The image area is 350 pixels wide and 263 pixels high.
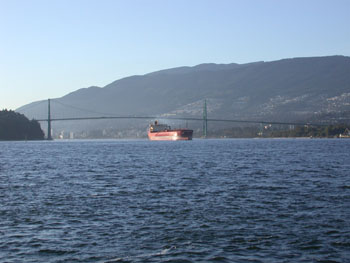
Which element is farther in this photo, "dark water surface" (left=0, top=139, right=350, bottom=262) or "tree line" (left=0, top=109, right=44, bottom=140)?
"tree line" (left=0, top=109, right=44, bottom=140)

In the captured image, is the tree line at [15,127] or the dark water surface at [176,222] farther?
the tree line at [15,127]

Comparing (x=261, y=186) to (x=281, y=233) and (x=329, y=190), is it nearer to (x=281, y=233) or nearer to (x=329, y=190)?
(x=329, y=190)

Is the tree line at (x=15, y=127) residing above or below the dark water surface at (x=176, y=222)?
above

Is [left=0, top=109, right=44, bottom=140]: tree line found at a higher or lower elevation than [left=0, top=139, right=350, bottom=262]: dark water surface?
higher

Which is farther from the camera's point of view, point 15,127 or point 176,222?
point 15,127

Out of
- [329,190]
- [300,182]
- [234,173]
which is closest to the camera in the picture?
[329,190]

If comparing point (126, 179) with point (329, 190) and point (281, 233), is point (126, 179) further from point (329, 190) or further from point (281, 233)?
point (281, 233)

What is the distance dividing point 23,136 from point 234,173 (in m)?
156

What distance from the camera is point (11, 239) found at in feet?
55.2

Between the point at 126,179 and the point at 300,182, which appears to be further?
the point at 126,179

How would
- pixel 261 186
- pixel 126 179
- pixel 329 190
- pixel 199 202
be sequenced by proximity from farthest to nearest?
pixel 126 179 → pixel 261 186 → pixel 329 190 → pixel 199 202

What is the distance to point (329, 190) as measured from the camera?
28172 millimetres

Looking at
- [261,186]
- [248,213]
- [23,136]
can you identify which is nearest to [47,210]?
[248,213]

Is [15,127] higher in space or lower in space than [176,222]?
higher
